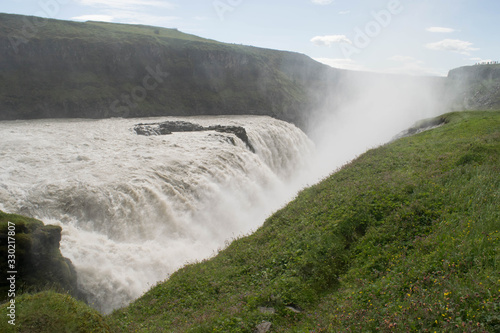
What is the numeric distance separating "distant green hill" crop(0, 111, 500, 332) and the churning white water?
4139mm

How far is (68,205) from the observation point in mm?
17281

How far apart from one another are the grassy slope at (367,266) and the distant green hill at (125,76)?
1914 inches

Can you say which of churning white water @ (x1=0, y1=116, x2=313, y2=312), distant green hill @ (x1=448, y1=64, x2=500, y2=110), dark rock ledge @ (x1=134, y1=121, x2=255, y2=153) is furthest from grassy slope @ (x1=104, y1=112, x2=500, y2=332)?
distant green hill @ (x1=448, y1=64, x2=500, y2=110)

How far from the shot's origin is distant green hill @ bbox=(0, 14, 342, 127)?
5231 cm

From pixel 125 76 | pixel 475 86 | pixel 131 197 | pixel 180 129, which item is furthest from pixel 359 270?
pixel 475 86

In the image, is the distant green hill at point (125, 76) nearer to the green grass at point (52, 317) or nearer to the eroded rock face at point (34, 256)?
the eroded rock face at point (34, 256)

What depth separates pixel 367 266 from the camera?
9.05 m

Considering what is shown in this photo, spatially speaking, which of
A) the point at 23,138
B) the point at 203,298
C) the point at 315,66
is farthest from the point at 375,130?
the point at 203,298

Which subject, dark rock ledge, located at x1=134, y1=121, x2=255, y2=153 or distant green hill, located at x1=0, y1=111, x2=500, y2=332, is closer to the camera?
distant green hill, located at x1=0, y1=111, x2=500, y2=332

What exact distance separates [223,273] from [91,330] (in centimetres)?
485

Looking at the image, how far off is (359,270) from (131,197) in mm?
14300

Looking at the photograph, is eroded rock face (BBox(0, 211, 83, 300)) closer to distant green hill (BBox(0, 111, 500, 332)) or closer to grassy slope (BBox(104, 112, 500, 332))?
grassy slope (BBox(104, 112, 500, 332))

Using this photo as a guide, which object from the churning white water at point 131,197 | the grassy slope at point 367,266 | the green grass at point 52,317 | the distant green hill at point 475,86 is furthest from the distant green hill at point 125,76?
the green grass at point 52,317

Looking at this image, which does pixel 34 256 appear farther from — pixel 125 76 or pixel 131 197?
pixel 125 76
